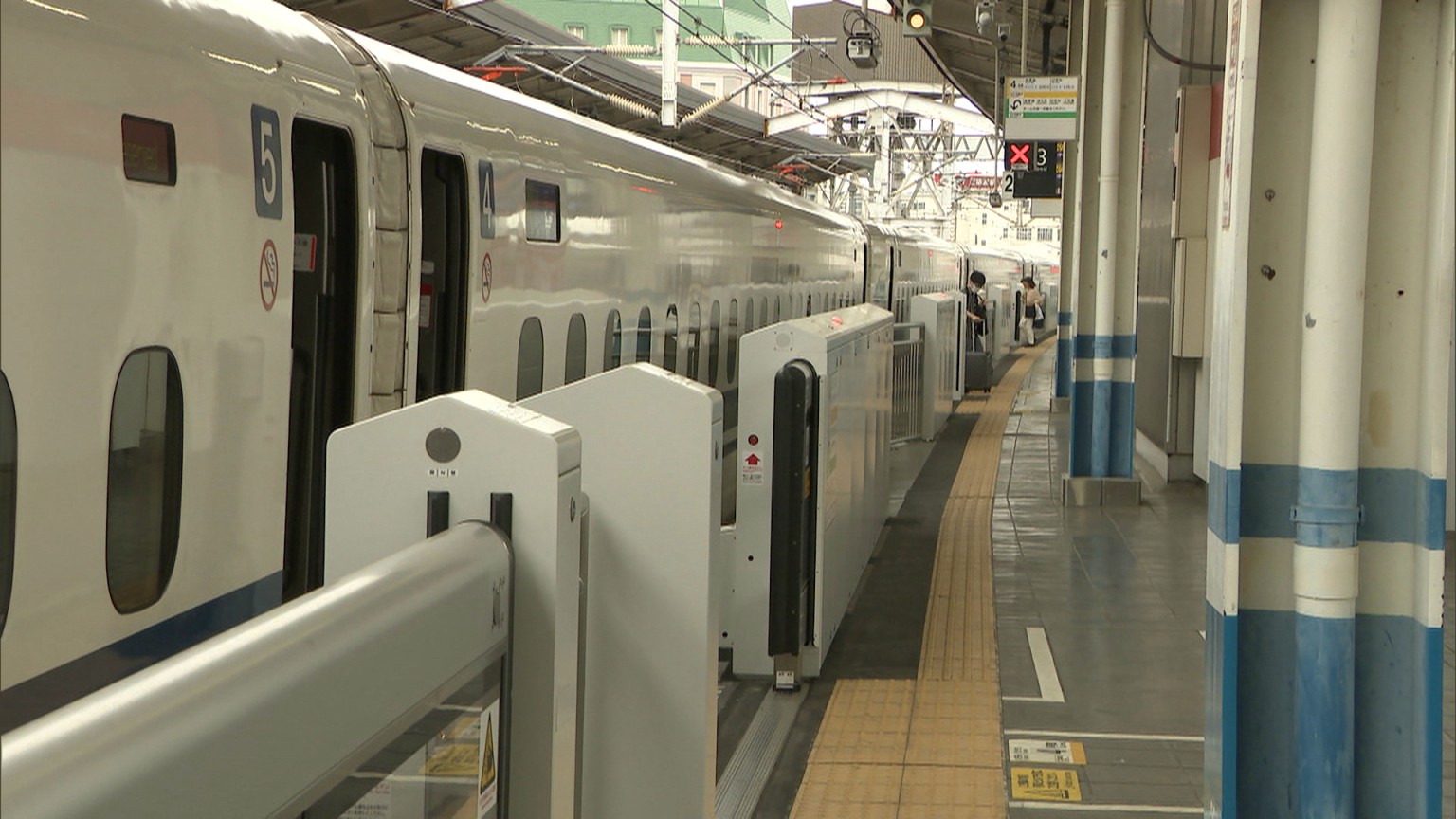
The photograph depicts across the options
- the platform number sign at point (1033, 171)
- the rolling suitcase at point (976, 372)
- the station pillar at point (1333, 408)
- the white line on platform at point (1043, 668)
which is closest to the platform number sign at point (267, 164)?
the station pillar at point (1333, 408)

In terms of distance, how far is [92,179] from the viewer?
307 centimetres

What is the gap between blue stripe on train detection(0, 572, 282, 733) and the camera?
294cm

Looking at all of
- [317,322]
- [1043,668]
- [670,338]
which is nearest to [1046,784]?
[1043,668]

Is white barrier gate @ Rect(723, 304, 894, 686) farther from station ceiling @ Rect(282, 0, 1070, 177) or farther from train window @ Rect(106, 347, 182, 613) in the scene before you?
train window @ Rect(106, 347, 182, 613)

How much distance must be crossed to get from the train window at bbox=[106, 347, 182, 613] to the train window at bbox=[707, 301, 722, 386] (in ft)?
24.2

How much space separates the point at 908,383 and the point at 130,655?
14391mm

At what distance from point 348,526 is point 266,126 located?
6.73ft

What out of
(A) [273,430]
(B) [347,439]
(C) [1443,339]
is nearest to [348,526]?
(B) [347,439]

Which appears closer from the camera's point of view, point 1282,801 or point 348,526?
point 348,526

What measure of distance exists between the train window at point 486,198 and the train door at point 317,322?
1.05 meters

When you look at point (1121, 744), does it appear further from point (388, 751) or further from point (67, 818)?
point (67, 818)

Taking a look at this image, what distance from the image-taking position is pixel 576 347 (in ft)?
23.8

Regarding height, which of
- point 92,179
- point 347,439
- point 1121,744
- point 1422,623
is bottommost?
point 1121,744

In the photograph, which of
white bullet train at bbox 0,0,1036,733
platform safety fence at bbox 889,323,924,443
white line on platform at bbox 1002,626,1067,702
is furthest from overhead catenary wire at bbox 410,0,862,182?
white bullet train at bbox 0,0,1036,733
